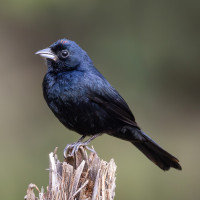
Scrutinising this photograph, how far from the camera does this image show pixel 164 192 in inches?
289

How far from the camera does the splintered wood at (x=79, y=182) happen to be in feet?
13.8

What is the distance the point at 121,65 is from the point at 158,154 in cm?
248

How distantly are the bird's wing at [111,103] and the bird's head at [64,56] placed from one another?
0.35m

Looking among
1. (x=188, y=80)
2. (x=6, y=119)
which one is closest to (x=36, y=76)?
(x=6, y=119)

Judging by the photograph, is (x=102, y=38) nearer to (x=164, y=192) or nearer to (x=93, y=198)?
(x=164, y=192)

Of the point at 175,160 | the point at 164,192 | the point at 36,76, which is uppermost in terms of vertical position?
the point at 36,76

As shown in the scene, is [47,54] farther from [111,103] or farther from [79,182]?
[79,182]

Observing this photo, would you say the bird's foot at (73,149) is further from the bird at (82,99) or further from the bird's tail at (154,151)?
the bird's tail at (154,151)

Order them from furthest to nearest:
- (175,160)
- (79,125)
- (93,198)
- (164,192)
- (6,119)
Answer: (6,119), (164,192), (175,160), (79,125), (93,198)

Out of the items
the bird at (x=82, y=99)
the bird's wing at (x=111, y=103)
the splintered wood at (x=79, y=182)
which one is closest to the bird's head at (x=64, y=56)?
the bird at (x=82, y=99)

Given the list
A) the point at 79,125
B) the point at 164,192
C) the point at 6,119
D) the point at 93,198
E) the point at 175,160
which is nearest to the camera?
the point at 93,198

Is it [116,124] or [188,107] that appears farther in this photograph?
[188,107]

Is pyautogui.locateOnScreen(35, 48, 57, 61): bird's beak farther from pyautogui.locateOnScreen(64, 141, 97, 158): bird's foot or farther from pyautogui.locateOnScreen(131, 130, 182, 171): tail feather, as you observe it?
pyautogui.locateOnScreen(131, 130, 182, 171): tail feather

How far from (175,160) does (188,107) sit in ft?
8.76
